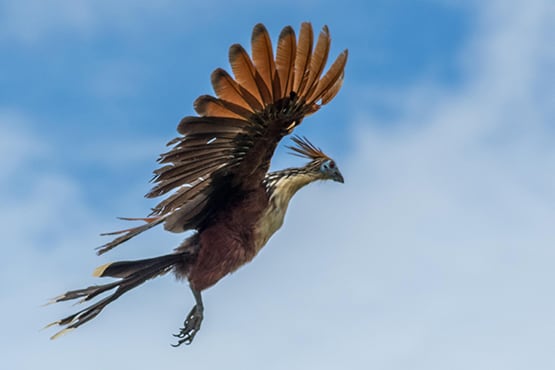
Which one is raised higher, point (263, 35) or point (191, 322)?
point (263, 35)

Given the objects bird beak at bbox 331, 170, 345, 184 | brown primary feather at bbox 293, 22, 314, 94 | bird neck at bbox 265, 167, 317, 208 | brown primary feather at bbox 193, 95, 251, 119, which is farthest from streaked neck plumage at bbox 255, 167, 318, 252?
brown primary feather at bbox 293, 22, 314, 94

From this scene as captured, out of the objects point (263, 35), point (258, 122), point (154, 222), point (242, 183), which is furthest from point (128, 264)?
point (263, 35)

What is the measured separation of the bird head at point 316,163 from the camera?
8547mm

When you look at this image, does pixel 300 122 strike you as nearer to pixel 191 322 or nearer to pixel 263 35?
pixel 263 35

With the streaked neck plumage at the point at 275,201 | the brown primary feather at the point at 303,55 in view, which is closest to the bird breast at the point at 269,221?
the streaked neck plumage at the point at 275,201

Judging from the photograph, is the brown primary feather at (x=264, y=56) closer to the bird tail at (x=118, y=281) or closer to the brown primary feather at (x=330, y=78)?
the brown primary feather at (x=330, y=78)

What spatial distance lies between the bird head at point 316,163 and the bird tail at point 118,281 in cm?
124

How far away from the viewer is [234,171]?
810cm

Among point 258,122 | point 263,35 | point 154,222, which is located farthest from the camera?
point 154,222

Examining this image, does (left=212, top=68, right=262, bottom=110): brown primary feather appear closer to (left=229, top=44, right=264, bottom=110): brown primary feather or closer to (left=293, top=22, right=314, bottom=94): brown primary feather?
(left=229, top=44, right=264, bottom=110): brown primary feather

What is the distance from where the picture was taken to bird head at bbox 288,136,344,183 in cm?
855

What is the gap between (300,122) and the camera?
7.92 meters

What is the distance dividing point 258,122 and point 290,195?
2.82 feet

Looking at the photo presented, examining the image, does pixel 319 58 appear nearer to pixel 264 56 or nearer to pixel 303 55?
pixel 303 55
